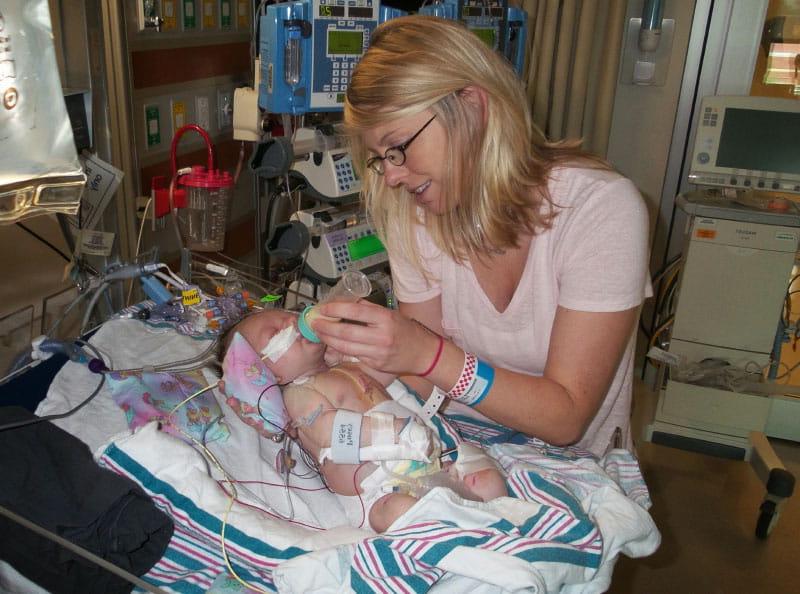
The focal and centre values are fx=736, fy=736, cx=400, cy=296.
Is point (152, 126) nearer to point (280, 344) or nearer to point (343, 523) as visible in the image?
point (280, 344)

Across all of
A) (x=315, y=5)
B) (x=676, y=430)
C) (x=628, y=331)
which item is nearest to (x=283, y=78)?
(x=315, y=5)

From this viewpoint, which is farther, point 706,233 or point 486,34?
point 706,233

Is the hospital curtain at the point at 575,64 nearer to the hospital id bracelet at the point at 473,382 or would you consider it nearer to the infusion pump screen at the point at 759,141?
the infusion pump screen at the point at 759,141

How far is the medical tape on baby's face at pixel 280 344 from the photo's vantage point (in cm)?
173

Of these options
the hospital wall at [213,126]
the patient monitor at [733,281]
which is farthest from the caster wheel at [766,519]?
the hospital wall at [213,126]

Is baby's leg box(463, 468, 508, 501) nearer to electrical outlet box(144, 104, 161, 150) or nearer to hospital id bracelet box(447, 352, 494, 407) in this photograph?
hospital id bracelet box(447, 352, 494, 407)

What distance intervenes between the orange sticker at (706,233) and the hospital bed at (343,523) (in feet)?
6.41

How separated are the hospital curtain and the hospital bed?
2567mm

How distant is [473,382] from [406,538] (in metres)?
0.35

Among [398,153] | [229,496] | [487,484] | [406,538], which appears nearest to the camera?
[406,538]

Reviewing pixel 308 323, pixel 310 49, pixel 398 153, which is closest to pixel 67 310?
pixel 308 323

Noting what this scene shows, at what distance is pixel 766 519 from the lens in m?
2.79

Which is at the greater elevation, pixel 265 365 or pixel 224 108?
pixel 224 108

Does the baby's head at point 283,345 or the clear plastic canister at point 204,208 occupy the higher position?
the clear plastic canister at point 204,208
